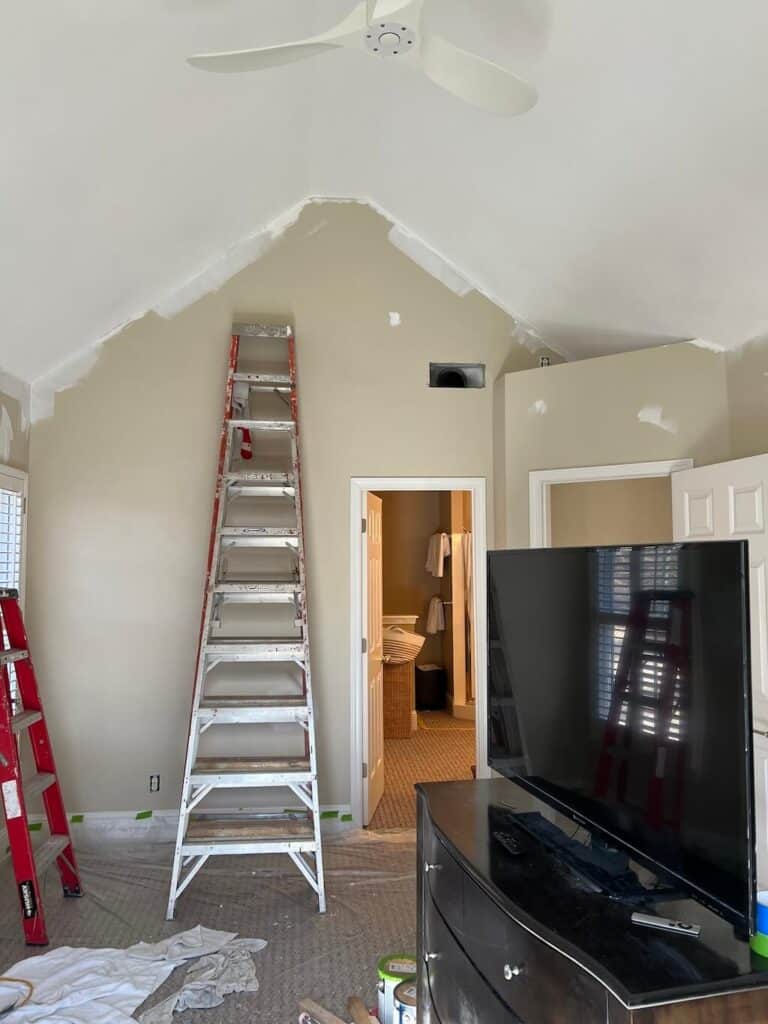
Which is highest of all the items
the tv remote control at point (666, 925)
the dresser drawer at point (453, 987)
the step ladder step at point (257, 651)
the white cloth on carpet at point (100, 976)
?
the step ladder step at point (257, 651)

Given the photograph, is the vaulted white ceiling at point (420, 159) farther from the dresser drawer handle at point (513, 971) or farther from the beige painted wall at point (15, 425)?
the dresser drawer handle at point (513, 971)

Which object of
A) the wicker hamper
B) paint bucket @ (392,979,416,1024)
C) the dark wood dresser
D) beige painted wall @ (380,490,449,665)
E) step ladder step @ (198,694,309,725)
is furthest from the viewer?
beige painted wall @ (380,490,449,665)

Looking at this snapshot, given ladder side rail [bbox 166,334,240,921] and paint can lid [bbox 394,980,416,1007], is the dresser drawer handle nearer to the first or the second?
paint can lid [bbox 394,980,416,1007]

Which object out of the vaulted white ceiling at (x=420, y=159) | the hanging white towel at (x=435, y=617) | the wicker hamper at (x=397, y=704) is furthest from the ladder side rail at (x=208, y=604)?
the hanging white towel at (x=435, y=617)

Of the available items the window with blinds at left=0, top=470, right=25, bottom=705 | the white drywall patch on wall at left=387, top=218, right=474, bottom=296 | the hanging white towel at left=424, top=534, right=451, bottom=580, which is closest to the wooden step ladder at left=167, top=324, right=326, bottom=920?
the white drywall patch on wall at left=387, top=218, right=474, bottom=296

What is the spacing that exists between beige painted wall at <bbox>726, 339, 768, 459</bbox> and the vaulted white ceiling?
93mm

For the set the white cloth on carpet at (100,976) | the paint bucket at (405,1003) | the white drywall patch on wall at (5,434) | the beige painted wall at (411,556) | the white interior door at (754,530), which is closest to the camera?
the paint bucket at (405,1003)

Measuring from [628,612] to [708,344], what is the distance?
228 centimetres

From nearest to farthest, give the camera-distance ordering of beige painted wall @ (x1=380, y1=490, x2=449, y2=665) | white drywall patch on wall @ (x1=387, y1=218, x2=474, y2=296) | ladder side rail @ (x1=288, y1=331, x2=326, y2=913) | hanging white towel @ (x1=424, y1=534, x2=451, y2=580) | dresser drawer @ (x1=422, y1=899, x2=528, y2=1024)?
dresser drawer @ (x1=422, y1=899, x2=528, y2=1024) < ladder side rail @ (x1=288, y1=331, x2=326, y2=913) < white drywall patch on wall @ (x1=387, y1=218, x2=474, y2=296) < hanging white towel @ (x1=424, y1=534, x2=451, y2=580) < beige painted wall @ (x1=380, y1=490, x2=449, y2=665)

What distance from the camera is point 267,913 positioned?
3.13 m

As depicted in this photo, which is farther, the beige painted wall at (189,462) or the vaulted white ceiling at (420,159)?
the beige painted wall at (189,462)

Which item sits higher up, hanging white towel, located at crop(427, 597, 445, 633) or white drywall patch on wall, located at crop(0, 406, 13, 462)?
white drywall patch on wall, located at crop(0, 406, 13, 462)

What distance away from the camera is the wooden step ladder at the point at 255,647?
10.4 ft

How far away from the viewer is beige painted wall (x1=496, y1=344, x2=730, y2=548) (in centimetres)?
342
